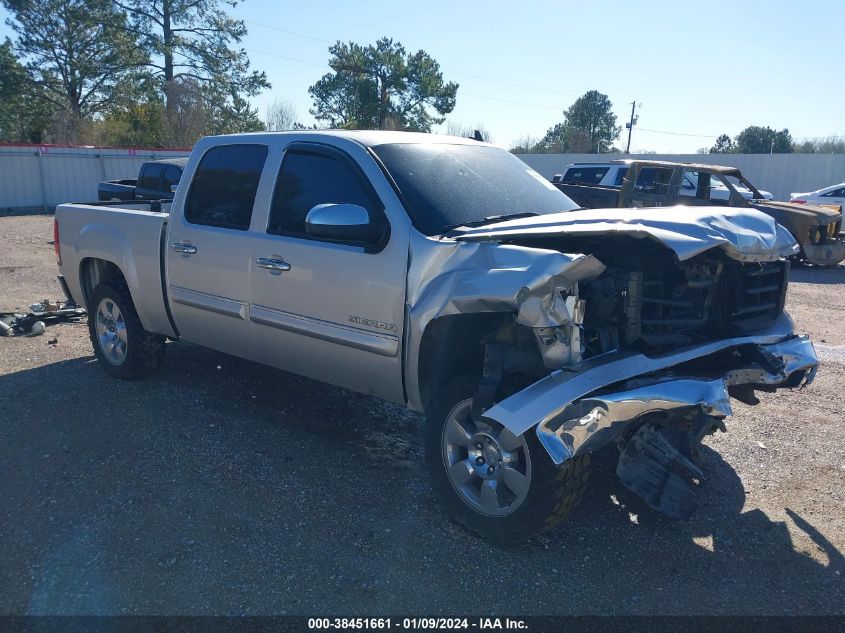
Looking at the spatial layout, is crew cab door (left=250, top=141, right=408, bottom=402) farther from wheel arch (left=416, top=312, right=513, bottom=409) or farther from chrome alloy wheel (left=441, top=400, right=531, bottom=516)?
chrome alloy wheel (left=441, top=400, right=531, bottom=516)

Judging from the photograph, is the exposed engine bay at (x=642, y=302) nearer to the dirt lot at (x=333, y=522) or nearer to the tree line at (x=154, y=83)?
the dirt lot at (x=333, y=522)

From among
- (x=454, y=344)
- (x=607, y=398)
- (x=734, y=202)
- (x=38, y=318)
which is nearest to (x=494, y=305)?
(x=454, y=344)

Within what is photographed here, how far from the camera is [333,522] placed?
3.74m

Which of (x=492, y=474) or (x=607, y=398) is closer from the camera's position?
(x=607, y=398)

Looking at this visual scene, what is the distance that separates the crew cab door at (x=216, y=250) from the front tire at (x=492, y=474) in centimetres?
185

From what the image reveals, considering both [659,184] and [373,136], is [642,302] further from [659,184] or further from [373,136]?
[659,184]

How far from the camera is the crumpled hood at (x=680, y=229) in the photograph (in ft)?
10.6

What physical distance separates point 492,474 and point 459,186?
1787mm

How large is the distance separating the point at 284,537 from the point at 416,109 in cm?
3884

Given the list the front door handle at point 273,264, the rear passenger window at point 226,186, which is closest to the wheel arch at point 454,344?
the front door handle at point 273,264

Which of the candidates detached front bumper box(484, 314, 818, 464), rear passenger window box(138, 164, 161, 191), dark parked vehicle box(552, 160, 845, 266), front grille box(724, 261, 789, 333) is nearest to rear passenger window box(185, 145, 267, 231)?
detached front bumper box(484, 314, 818, 464)

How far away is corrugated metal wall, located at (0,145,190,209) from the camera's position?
26.2 meters

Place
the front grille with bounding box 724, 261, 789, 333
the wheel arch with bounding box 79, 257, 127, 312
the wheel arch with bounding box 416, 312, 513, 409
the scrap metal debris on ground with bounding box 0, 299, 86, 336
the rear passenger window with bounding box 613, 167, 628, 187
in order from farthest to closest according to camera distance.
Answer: the rear passenger window with bounding box 613, 167, 628, 187 < the scrap metal debris on ground with bounding box 0, 299, 86, 336 < the wheel arch with bounding box 79, 257, 127, 312 < the front grille with bounding box 724, 261, 789, 333 < the wheel arch with bounding box 416, 312, 513, 409

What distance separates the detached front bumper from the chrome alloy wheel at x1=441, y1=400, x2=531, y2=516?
176 mm
